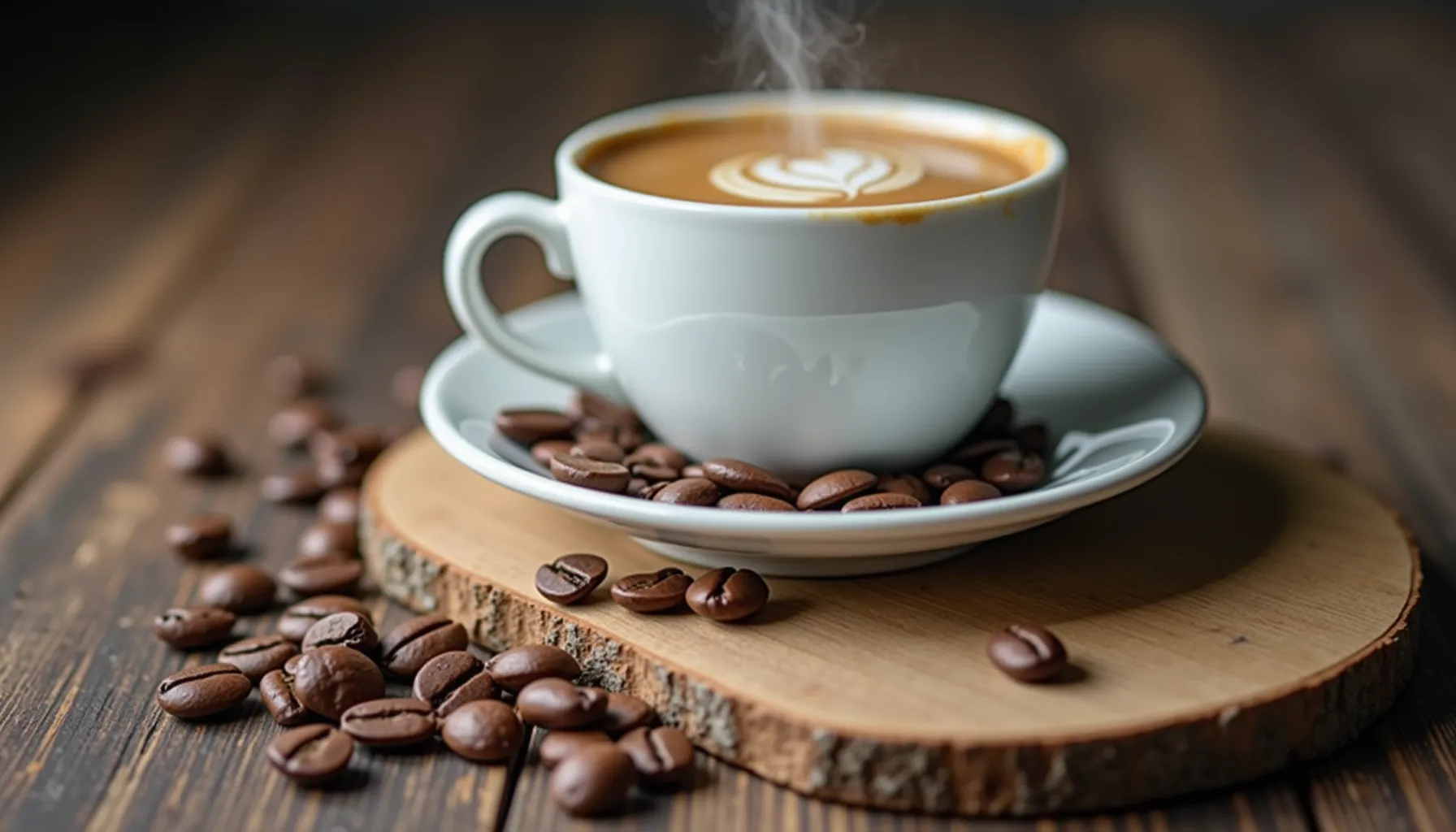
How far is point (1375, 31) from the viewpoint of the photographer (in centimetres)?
400

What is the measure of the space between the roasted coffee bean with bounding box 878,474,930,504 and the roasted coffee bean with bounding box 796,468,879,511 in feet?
0.08

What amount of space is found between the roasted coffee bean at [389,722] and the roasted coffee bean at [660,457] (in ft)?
1.03

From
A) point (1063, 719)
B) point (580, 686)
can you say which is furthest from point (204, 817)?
point (1063, 719)

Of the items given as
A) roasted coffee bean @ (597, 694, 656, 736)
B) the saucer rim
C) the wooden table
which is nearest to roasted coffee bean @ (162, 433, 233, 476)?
the wooden table

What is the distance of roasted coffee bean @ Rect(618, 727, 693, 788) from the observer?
1.25m

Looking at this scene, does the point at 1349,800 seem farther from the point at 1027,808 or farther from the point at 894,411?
the point at 894,411

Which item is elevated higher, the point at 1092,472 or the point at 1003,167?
the point at 1003,167

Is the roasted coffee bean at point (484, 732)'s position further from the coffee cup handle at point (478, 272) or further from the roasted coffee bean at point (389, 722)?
the coffee cup handle at point (478, 272)

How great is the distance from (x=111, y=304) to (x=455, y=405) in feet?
3.55

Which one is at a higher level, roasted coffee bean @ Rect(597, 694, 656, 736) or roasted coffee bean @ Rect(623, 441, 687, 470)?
roasted coffee bean @ Rect(623, 441, 687, 470)

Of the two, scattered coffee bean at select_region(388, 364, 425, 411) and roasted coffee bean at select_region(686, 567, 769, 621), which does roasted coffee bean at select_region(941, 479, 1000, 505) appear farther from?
scattered coffee bean at select_region(388, 364, 425, 411)

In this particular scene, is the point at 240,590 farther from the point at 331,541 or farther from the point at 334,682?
the point at 334,682

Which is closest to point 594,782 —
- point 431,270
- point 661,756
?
point 661,756

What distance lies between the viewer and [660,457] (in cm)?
154
